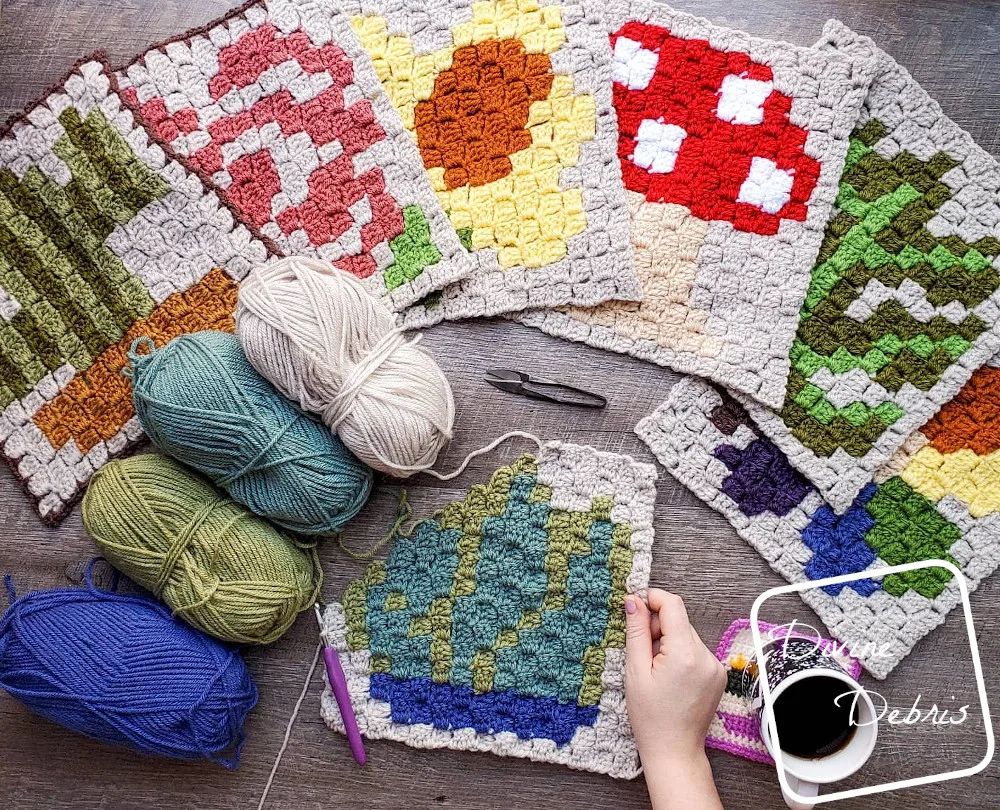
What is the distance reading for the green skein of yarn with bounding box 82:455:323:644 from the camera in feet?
3.26

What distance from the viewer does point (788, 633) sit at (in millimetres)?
1067

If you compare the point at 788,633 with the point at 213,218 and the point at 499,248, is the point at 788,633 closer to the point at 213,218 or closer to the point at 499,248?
the point at 499,248

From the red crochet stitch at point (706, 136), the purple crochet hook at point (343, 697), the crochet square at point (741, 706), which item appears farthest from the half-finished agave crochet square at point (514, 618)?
the red crochet stitch at point (706, 136)

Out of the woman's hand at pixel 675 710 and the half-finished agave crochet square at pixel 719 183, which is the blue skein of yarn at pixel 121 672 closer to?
the woman's hand at pixel 675 710

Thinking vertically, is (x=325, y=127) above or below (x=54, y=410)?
above

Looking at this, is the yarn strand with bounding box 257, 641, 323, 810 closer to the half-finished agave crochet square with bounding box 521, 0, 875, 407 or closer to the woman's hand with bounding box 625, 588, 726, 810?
the woman's hand with bounding box 625, 588, 726, 810

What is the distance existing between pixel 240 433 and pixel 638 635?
533mm

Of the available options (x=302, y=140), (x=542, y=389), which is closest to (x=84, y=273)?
(x=302, y=140)

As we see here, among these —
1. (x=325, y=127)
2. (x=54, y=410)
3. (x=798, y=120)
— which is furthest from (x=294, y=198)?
(x=798, y=120)

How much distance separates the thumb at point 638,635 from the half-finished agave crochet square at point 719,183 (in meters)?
0.30

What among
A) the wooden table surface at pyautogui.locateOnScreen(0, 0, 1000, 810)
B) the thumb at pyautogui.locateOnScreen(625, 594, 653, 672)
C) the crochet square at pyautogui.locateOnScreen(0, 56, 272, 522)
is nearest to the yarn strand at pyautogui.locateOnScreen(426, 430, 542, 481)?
the wooden table surface at pyautogui.locateOnScreen(0, 0, 1000, 810)

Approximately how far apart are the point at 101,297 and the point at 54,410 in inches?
6.2

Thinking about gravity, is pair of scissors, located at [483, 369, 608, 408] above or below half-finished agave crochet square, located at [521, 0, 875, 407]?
below

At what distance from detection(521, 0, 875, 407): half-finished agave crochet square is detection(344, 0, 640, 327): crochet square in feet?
0.13
